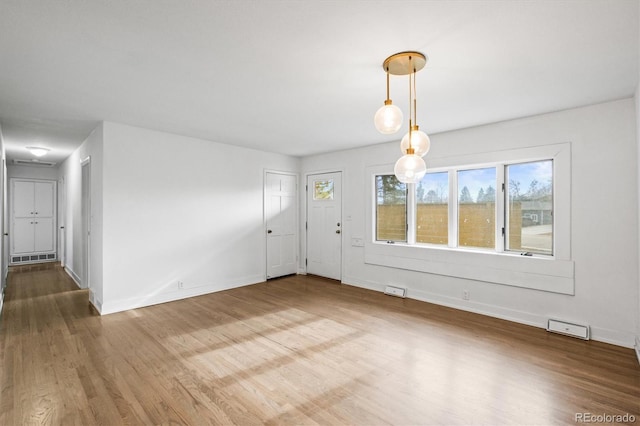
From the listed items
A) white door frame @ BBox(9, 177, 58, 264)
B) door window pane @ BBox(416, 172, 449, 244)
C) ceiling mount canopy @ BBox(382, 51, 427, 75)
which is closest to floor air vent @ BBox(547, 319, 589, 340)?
door window pane @ BBox(416, 172, 449, 244)

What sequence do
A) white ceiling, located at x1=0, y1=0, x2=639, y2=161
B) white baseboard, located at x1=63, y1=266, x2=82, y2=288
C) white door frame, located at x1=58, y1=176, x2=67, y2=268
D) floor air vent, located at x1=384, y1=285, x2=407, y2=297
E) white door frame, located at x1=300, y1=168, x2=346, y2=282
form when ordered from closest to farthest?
1. white ceiling, located at x1=0, y1=0, x2=639, y2=161
2. floor air vent, located at x1=384, y1=285, x2=407, y2=297
3. white baseboard, located at x1=63, y1=266, x2=82, y2=288
4. white door frame, located at x1=300, y1=168, x2=346, y2=282
5. white door frame, located at x1=58, y1=176, x2=67, y2=268

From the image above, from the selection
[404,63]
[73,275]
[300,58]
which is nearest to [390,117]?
[404,63]

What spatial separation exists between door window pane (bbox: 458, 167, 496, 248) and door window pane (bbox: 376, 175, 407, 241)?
2.95ft

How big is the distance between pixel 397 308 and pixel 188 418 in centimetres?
300

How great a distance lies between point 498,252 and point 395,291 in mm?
1625

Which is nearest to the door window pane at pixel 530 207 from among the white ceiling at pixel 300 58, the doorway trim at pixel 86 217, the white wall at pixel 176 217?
the white ceiling at pixel 300 58

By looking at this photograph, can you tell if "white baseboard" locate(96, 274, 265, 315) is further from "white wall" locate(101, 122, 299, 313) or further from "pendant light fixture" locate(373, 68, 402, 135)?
"pendant light fixture" locate(373, 68, 402, 135)

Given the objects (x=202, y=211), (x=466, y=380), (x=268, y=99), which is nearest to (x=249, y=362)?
(x=466, y=380)

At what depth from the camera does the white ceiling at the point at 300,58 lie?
5.86ft

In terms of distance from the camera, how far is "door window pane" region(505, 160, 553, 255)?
3676mm

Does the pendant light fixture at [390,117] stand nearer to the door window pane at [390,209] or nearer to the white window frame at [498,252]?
the white window frame at [498,252]

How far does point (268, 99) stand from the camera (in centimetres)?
321

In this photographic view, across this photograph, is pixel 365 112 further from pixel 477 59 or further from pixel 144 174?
pixel 144 174

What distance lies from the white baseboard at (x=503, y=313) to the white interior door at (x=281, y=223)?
5.96 ft
